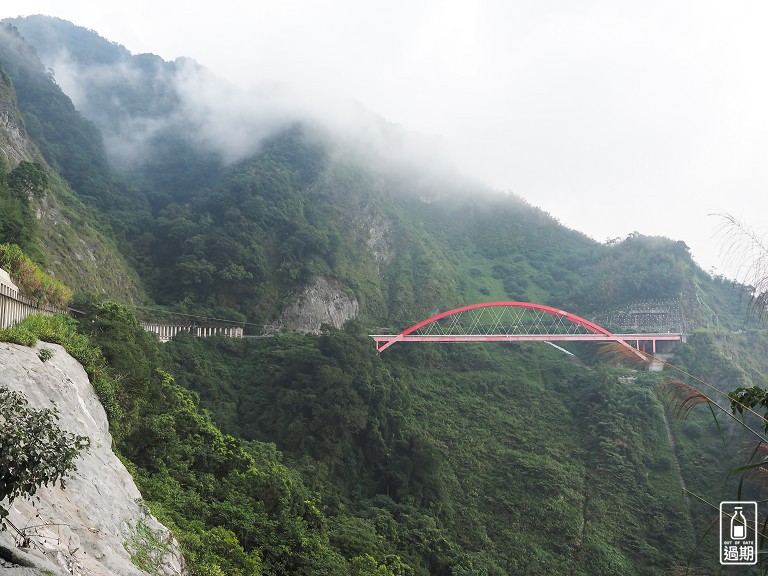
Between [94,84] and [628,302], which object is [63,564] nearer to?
[628,302]

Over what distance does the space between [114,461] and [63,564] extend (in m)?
4.33

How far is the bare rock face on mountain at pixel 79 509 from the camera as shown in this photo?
5.81 metres

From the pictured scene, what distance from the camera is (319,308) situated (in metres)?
45.7

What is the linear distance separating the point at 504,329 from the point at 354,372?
22.8 metres

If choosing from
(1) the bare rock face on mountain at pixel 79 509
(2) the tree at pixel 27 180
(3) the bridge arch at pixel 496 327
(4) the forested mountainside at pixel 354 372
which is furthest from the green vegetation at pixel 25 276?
(3) the bridge arch at pixel 496 327

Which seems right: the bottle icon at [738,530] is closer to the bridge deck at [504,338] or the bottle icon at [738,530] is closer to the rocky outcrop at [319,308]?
the bridge deck at [504,338]

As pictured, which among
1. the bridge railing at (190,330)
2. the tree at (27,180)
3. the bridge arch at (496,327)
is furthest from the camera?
the bridge arch at (496,327)

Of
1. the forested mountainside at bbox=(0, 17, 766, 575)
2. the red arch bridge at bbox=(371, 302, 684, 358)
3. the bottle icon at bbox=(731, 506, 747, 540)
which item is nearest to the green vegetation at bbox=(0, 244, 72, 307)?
the forested mountainside at bbox=(0, 17, 766, 575)

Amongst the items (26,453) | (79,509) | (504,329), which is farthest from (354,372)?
(26,453)

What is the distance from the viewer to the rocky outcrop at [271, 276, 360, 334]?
43938mm

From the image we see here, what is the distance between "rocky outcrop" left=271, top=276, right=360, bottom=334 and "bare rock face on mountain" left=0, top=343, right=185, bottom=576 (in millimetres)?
32117

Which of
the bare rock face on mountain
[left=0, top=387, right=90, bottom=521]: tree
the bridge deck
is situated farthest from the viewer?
the bridge deck

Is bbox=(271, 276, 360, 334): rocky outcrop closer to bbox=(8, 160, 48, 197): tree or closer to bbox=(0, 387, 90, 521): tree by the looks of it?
bbox=(8, 160, 48, 197): tree

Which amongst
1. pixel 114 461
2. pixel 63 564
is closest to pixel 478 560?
pixel 114 461
